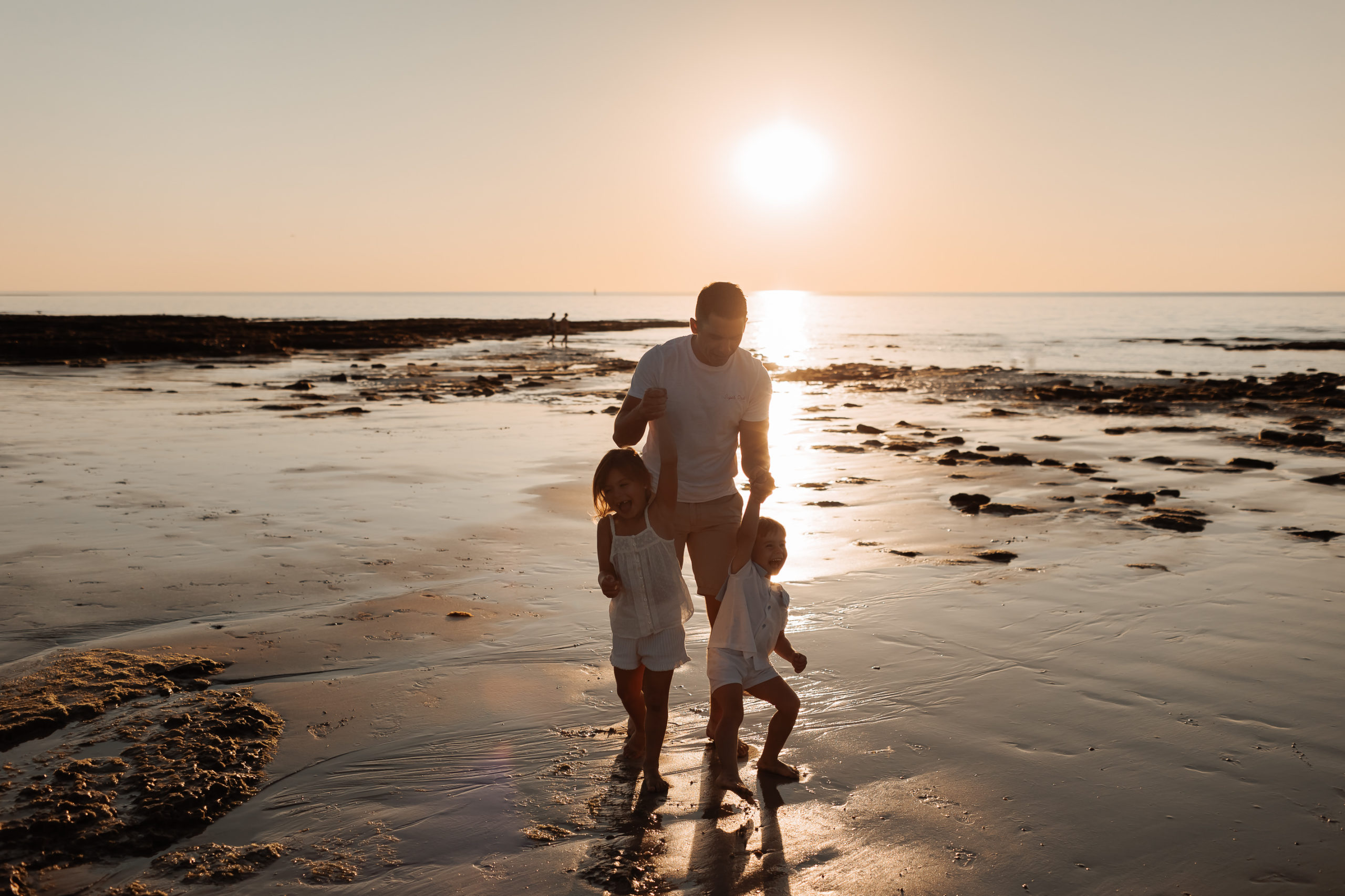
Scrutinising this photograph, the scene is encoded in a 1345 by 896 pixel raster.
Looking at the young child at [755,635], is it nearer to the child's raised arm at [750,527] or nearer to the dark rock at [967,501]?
the child's raised arm at [750,527]

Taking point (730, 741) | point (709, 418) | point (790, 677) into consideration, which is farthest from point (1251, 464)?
point (730, 741)

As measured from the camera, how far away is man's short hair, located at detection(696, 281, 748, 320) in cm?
381

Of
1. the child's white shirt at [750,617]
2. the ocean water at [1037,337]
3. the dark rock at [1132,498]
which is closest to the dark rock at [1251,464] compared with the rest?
the dark rock at [1132,498]

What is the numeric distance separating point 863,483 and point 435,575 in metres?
6.05

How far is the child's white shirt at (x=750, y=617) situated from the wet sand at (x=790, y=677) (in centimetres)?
59

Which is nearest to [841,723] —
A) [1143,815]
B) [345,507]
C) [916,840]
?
[916,840]

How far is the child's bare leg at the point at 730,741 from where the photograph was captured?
3.78m

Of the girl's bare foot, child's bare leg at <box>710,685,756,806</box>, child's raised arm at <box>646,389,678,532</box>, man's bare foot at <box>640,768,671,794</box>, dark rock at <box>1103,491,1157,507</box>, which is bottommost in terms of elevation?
the girl's bare foot

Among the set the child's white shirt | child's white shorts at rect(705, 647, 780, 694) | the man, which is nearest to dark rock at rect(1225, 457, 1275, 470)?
the man

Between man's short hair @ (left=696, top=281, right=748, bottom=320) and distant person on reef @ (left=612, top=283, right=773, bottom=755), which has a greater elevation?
man's short hair @ (left=696, top=281, right=748, bottom=320)

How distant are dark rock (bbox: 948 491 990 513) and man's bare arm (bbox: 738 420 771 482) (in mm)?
6075

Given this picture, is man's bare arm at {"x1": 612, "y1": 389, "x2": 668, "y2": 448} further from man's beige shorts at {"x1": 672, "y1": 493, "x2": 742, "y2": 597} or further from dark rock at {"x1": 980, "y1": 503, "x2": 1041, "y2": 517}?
dark rock at {"x1": 980, "y1": 503, "x2": 1041, "y2": 517}

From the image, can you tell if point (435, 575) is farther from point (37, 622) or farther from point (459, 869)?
point (459, 869)

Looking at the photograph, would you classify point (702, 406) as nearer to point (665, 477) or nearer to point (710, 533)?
point (665, 477)
